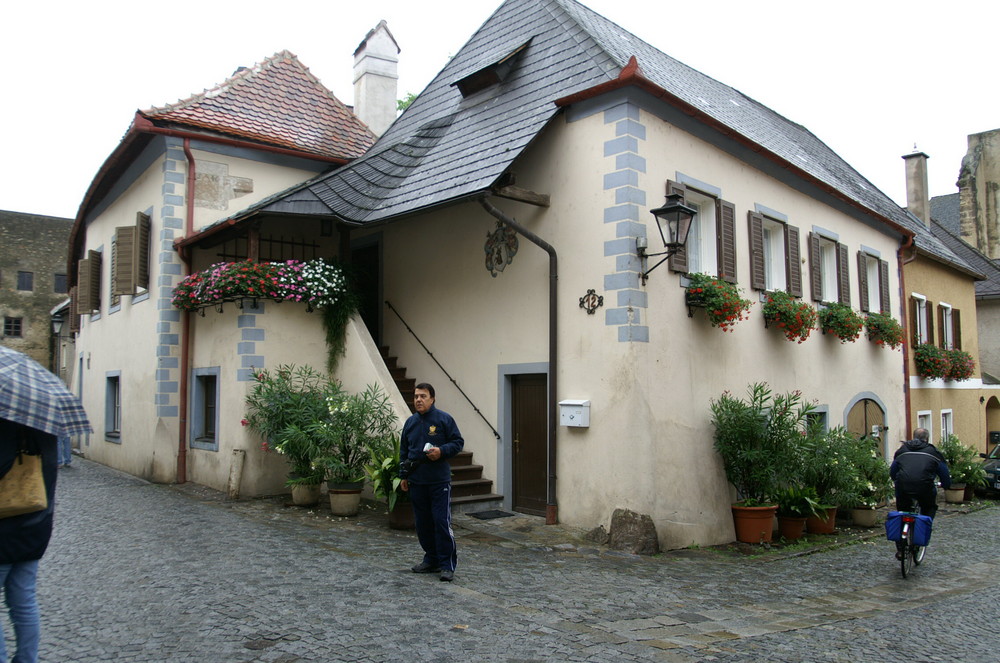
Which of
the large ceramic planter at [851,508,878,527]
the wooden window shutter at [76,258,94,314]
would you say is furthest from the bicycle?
the wooden window shutter at [76,258,94,314]

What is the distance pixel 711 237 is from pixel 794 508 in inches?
149

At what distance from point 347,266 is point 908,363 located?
11816mm

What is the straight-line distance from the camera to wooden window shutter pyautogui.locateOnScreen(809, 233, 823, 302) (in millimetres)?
13398

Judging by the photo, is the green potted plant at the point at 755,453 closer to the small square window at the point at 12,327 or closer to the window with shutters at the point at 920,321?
the window with shutters at the point at 920,321

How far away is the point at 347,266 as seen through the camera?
1230 centimetres

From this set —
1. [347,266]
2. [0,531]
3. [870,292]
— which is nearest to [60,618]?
[0,531]

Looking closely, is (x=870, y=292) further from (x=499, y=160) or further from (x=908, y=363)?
(x=499, y=160)

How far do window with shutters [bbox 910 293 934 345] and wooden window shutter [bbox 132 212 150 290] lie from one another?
15146 millimetres

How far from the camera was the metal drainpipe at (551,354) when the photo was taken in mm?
9898

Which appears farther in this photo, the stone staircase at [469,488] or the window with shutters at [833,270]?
the window with shutters at [833,270]

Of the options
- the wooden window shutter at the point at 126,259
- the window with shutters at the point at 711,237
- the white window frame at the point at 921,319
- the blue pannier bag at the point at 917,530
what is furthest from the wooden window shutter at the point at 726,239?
the wooden window shutter at the point at 126,259

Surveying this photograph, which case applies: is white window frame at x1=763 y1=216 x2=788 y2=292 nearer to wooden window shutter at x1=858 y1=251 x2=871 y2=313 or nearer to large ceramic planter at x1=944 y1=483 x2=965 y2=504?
wooden window shutter at x1=858 y1=251 x2=871 y2=313

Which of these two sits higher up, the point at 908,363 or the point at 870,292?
the point at 870,292

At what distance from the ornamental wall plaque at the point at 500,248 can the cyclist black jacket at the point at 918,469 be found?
541 centimetres
